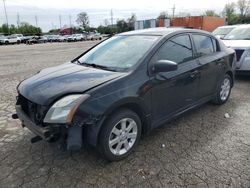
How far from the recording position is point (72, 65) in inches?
151

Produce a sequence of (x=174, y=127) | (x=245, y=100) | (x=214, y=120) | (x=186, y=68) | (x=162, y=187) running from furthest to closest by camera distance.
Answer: (x=245, y=100), (x=214, y=120), (x=174, y=127), (x=186, y=68), (x=162, y=187)

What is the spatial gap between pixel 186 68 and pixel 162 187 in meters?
1.91

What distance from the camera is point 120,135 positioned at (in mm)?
3053

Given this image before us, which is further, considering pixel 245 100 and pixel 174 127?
pixel 245 100

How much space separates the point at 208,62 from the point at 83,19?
9022cm

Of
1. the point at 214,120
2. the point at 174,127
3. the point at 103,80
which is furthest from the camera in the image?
the point at 214,120

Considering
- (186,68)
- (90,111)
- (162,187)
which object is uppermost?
(186,68)

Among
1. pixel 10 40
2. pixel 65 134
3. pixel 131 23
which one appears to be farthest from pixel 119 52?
pixel 131 23

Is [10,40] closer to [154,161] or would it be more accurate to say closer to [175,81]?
[175,81]

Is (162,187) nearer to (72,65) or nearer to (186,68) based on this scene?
(186,68)

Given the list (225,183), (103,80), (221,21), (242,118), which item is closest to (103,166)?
(103,80)

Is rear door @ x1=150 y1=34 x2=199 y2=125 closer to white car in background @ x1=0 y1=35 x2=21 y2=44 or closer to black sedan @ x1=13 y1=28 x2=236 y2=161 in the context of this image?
black sedan @ x1=13 y1=28 x2=236 y2=161

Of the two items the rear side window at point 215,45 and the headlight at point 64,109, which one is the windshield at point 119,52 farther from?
the rear side window at point 215,45

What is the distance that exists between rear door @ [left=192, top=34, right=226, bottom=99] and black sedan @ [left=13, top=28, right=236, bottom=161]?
0.7 inches
